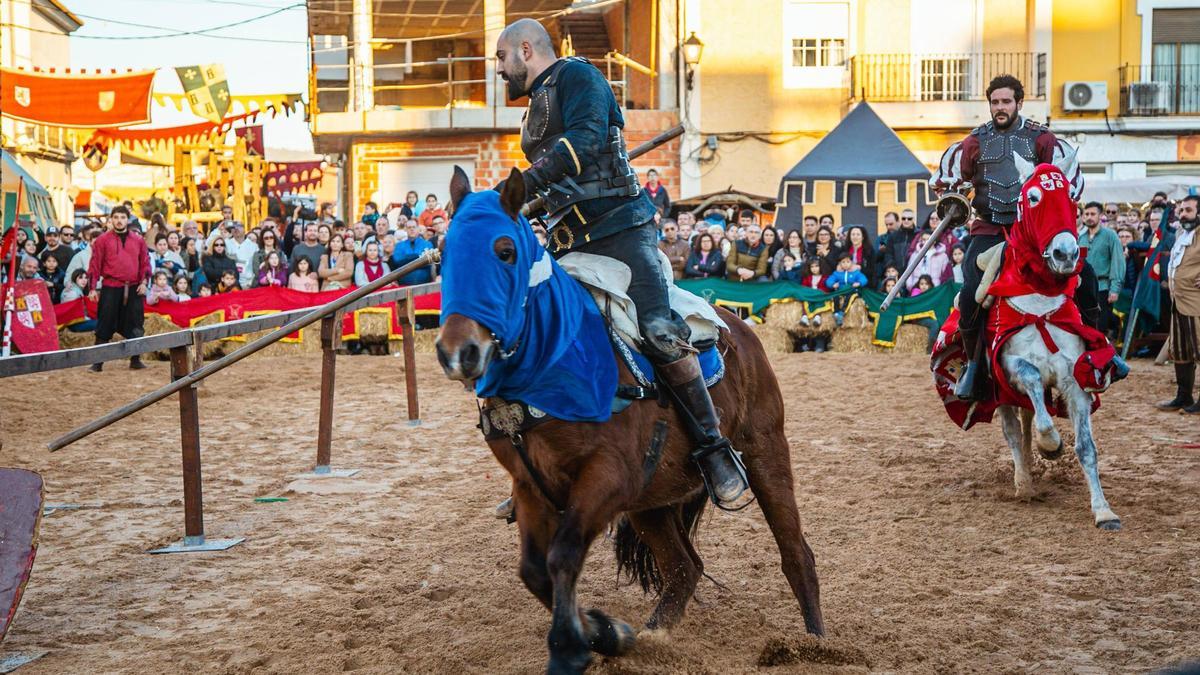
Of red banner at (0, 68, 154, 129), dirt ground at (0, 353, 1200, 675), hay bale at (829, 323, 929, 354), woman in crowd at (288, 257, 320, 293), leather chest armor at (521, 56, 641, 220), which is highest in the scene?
red banner at (0, 68, 154, 129)

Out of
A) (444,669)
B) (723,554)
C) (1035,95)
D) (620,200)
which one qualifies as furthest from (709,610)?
(1035,95)

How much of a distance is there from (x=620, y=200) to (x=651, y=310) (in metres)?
0.48

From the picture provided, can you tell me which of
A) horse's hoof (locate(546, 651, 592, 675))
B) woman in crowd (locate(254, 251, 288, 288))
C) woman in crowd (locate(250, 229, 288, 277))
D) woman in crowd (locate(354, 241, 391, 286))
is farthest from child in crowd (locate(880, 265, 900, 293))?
horse's hoof (locate(546, 651, 592, 675))

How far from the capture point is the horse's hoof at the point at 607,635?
444 cm

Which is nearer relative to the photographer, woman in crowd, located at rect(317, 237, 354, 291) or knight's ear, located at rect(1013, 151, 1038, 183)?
knight's ear, located at rect(1013, 151, 1038, 183)

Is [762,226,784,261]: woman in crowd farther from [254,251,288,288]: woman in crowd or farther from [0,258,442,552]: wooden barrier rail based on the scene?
[0,258,442,552]: wooden barrier rail

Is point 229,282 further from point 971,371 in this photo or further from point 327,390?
point 971,371

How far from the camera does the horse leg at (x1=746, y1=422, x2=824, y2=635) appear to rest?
5.17 m

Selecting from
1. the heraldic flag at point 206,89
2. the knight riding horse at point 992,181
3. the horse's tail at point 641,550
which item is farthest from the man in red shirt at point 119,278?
the horse's tail at point 641,550

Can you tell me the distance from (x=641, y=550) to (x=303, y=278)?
12792 mm

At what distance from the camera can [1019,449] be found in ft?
26.5

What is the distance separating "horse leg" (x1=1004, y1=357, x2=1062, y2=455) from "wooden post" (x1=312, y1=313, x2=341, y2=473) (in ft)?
15.6

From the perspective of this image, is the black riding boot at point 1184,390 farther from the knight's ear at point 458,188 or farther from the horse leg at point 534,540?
the knight's ear at point 458,188

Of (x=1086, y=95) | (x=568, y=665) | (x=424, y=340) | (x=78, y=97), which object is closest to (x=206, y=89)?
(x=78, y=97)
